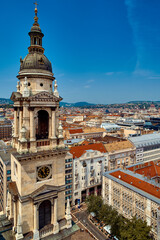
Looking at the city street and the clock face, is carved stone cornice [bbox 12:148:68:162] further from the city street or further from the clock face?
the city street

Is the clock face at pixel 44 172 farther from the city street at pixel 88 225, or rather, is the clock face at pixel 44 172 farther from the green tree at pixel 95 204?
the city street at pixel 88 225

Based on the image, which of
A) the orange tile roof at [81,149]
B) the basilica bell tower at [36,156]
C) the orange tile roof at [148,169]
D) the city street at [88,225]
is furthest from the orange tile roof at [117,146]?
the basilica bell tower at [36,156]

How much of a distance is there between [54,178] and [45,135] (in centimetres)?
611

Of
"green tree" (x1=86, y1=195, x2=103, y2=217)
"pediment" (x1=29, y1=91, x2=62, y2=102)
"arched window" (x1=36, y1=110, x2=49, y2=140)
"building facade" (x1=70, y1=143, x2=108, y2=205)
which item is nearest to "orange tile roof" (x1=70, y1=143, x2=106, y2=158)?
"building facade" (x1=70, y1=143, x2=108, y2=205)

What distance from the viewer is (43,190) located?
2186 centimetres

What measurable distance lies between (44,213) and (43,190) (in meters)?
3.77

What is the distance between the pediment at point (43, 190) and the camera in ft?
70.0


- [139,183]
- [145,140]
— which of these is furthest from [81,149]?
[145,140]

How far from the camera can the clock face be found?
2222cm

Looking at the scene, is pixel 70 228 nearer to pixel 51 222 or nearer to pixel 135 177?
pixel 51 222

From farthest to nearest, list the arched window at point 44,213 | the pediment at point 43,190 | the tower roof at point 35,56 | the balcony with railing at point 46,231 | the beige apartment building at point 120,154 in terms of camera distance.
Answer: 1. the beige apartment building at point 120,154
2. the arched window at point 44,213
3. the tower roof at point 35,56
4. the balcony with railing at point 46,231
5. the pediment at point 43,190

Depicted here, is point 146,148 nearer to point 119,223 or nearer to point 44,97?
point 119,223

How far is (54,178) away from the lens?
23344 mm

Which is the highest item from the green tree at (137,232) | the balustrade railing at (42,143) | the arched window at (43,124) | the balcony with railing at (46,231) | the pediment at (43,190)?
the arched window at (43,124)
